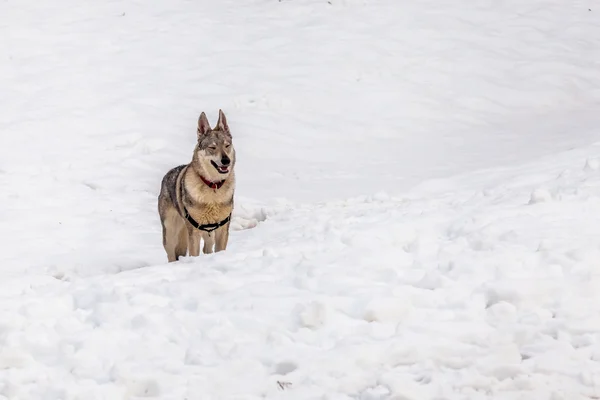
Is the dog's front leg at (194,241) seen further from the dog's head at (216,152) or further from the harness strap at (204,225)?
the dog's head at (216,152)

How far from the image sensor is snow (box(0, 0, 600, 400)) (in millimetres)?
5613

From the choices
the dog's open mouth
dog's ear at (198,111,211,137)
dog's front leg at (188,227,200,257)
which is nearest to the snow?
dog's front leg at (188,227,200,257)

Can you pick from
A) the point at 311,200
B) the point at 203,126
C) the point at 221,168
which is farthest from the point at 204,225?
the point at 311,200

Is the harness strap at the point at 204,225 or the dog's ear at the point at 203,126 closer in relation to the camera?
the harness strap at the point at 204,225

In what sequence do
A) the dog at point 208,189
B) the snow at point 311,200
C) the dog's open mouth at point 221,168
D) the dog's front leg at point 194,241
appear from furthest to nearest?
the dog's front leg at point 194,241 → the dog at point 208,189 → the dog's open mouth at point 221,168 → the snow at point 311,200

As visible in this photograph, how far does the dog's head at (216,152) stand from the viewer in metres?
8.81

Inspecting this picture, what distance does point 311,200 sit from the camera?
40.9 feet

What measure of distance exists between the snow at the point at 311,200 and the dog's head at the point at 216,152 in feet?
2.73

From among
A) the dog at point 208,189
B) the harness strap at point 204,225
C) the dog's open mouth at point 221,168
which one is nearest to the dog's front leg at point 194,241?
the dog at point 208,189

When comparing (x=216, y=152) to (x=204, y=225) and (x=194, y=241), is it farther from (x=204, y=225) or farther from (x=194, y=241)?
(x=194, y=241)

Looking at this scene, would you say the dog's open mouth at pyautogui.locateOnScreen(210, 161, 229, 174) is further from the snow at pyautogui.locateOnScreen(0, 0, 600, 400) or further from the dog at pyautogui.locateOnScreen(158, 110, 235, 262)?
the snow at pyautogui.locateOnScreen(0, 0, 600, 400)

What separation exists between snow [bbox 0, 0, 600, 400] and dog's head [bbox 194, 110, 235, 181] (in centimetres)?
83

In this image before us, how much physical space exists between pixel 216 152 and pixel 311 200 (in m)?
3.77

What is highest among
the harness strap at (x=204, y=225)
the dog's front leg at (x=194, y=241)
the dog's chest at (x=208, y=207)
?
the dog's chest at (x=208, y=207)
